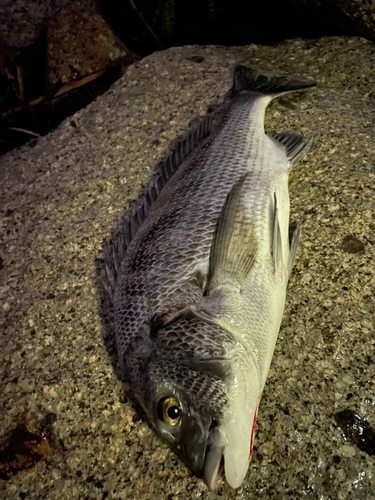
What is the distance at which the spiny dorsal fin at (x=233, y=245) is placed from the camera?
212cm

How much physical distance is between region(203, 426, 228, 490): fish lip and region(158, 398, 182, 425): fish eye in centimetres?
16

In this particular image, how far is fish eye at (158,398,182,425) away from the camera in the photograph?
5.59 ft

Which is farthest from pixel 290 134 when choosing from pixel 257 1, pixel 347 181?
pixel 257 1

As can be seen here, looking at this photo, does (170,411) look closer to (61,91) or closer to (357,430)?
(357,430)

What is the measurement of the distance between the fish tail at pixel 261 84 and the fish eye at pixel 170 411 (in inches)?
103

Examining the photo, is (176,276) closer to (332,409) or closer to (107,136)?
(332,409)

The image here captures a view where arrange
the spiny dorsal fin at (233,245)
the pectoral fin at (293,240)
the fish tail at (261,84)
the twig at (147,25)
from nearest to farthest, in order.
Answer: the spiny dorsal fin at (233,245), the pectoral fin at (293,240), the fish tail at (261,84), the twig at (147,25)

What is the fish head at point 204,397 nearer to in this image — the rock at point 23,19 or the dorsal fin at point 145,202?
the dorsal fin at point 145,202

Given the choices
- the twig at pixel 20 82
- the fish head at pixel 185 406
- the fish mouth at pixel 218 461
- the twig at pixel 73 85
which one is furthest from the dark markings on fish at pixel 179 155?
the twig at pixel 20 82

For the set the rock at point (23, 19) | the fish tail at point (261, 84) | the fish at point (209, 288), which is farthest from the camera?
the rock at point (23, 19)

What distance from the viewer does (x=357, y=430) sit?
191 centimetres

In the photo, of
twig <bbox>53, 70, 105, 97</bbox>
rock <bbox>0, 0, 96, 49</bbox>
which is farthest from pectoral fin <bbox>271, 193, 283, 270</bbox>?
rock <bbox>0, 0, 96, 49</bbox>

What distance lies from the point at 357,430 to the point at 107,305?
1.57m

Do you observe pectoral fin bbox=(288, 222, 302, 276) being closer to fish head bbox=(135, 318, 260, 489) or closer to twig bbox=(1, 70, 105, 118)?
fish head bbox=(135, 318, 260, 489)
